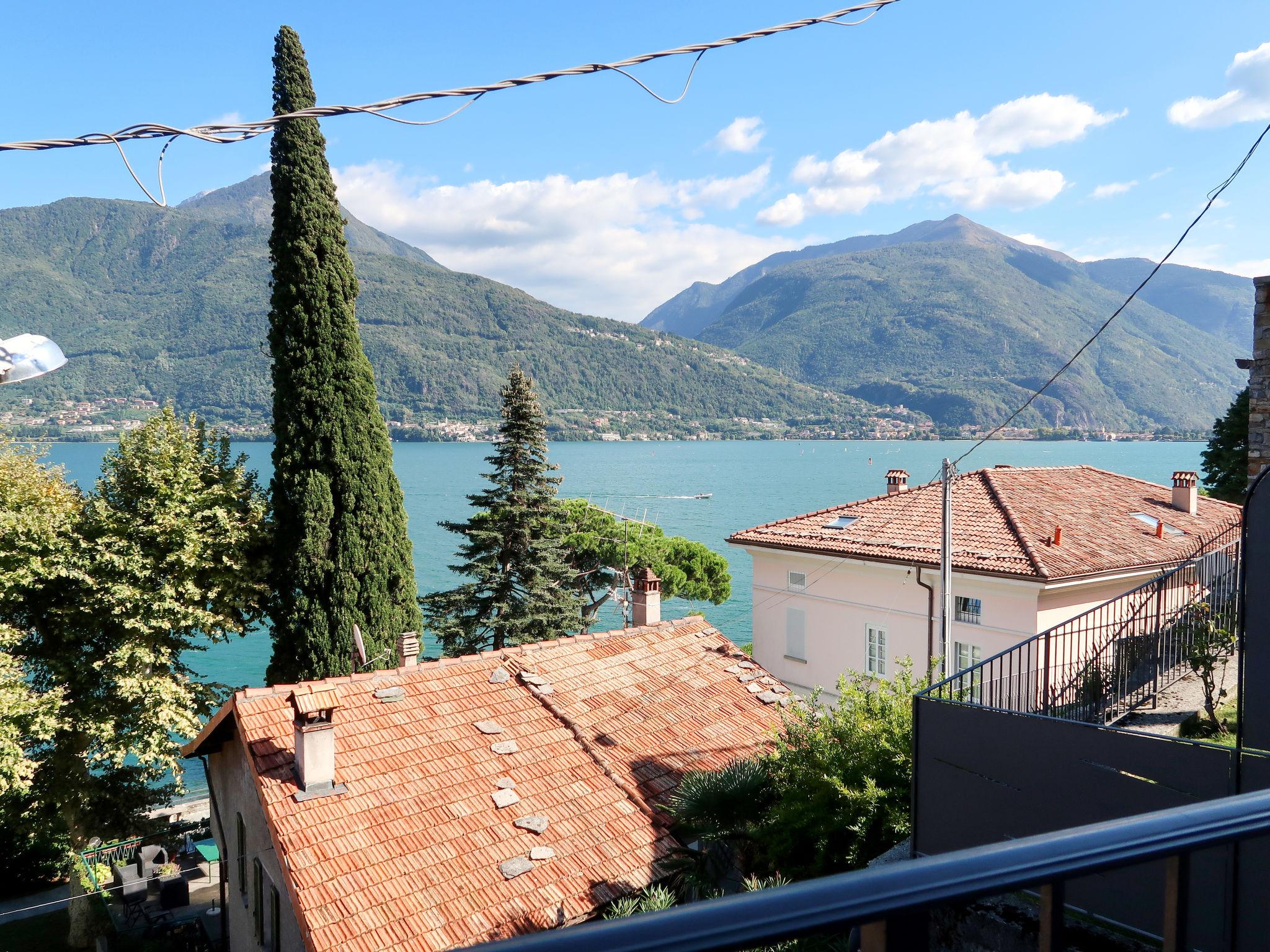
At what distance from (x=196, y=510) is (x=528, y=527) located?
10.7 m

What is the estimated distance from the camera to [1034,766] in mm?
7000

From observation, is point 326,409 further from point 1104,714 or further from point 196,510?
point 1104,714

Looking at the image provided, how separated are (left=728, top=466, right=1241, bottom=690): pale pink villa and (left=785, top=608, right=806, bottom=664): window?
3cm

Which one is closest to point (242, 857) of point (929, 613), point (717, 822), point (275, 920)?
point (275, 920)

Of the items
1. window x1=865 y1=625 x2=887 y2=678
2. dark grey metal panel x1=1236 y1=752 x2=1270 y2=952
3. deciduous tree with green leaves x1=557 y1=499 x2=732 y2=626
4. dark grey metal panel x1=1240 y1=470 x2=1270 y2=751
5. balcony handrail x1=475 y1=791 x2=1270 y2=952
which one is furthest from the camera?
deciduous tree with green leaves x1=557 y1=499 x2=732 y2=626

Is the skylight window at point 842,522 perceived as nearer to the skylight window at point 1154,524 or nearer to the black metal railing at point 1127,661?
the skylight window at point 1154,524

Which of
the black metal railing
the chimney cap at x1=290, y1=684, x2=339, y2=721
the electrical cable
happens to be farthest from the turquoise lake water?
the black metal railing

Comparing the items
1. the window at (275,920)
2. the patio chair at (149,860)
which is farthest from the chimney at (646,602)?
the patio chair at (149,860)

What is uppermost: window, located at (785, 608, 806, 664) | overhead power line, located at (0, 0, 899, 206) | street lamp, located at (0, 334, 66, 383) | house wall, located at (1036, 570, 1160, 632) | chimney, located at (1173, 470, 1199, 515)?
overhead power line, located at (0, 0, 899, 206)

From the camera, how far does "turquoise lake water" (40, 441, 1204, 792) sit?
2077 inches

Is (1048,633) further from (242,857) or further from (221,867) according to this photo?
(221,867)

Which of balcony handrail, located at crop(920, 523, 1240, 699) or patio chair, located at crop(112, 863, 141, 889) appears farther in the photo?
patio chair, located at crop(112, 863, 141, 889)

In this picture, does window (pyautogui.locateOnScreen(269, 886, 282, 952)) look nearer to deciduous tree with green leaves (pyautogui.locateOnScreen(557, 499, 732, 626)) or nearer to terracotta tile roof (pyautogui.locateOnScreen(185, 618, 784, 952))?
terracotta tile roof (pyautogui.locateOnScreen(185, 618, 784, 952))

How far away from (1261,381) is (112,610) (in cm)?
1963
